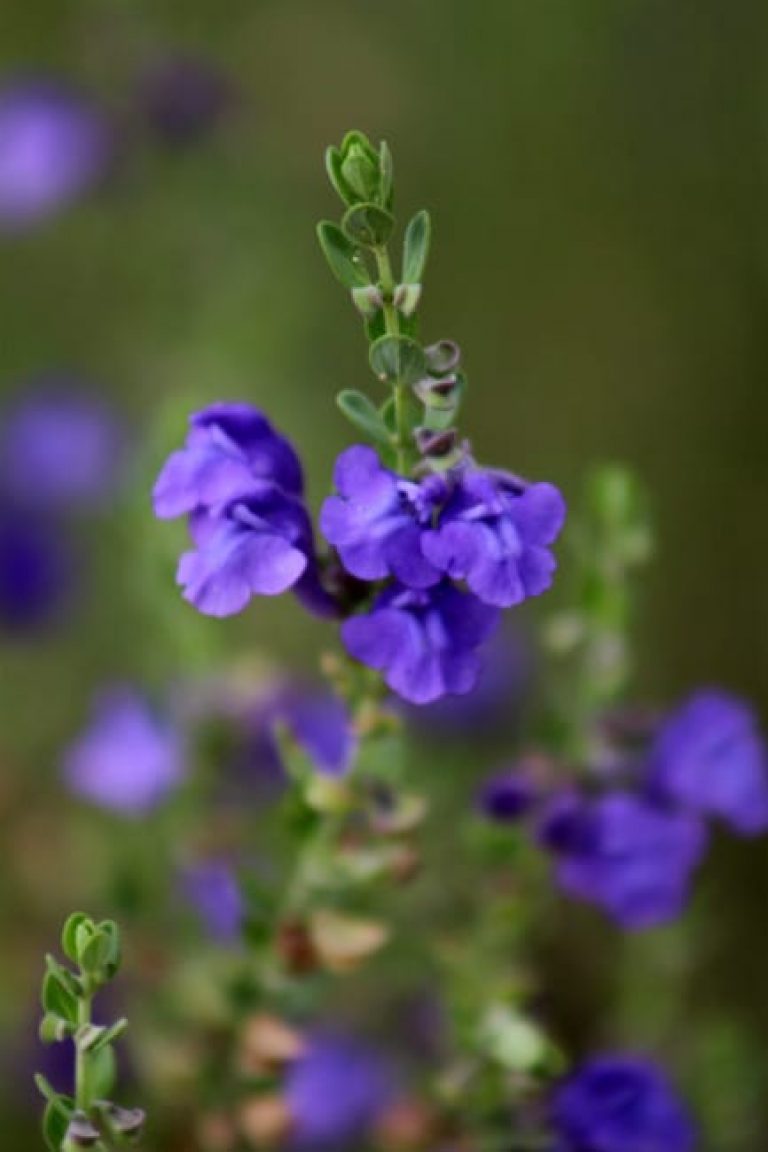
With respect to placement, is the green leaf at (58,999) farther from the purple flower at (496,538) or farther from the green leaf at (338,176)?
the green leaf at (338,176)

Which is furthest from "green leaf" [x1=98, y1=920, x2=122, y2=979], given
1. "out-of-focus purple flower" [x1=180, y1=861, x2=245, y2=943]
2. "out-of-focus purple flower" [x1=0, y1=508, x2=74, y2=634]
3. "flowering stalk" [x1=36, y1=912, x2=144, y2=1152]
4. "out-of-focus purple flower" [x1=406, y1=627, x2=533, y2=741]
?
"out-of-focus purple flower" [x1=0, y1=508, x2=74, y2=634]

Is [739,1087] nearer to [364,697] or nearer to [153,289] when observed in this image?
[364,697]

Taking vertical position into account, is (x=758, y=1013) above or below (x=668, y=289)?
below

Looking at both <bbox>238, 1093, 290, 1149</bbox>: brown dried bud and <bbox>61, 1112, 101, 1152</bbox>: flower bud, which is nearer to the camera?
<bbox>61, 1112, 101, 1152</bbox>: flower bud

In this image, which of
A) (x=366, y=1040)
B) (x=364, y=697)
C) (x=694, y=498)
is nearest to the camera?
(x=364, y=697)

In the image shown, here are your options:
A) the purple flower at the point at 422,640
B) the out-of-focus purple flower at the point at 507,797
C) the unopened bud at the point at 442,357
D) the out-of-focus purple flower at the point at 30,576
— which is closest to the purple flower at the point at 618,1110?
the out-of-focus purple flower at the point at 507,797

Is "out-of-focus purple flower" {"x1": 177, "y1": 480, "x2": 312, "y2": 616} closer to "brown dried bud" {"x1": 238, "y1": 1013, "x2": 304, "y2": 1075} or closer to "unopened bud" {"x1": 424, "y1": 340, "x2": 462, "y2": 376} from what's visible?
"unopened bud" {"x1": 424, "y1": 340, "x2": 462, "y2": 376}

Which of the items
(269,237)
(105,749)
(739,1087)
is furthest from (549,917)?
(269,237)

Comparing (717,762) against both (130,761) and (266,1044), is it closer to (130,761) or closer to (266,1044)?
(266,1044)
